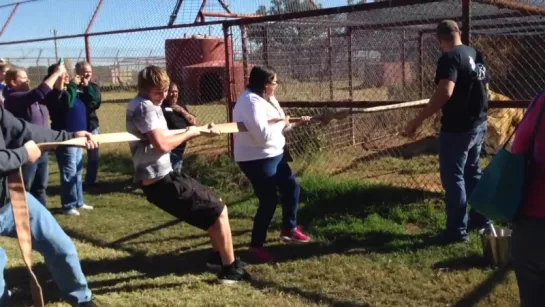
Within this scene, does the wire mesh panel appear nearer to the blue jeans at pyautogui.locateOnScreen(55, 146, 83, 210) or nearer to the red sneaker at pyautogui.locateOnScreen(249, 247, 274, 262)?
the red sneaker at pyautogui.locateOnScreen(249, 247, 274, 262)

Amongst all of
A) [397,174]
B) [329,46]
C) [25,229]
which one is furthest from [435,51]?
[25,229]

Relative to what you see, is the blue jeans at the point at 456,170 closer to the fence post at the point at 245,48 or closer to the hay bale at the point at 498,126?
the fence post at the point at 245,48

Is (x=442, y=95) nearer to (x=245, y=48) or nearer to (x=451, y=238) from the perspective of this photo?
(x=451, y=238)

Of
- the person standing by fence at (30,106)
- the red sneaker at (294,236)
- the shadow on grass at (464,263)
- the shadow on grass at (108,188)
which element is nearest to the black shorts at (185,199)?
the red sneaker at (294,236)

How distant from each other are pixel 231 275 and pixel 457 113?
224cm

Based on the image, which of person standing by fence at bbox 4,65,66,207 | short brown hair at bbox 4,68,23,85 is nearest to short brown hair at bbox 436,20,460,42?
person standing by fence at bbox 4,65,66,207

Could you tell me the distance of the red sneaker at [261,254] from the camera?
534 cm

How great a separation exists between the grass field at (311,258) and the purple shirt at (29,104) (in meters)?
1.21

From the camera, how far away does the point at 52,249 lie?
3895 mm

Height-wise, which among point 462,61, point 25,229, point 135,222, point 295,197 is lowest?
point 135,222

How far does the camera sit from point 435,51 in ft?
48.2

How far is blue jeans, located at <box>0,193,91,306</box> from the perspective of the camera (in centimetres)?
373

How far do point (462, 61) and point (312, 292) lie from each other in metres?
2.18

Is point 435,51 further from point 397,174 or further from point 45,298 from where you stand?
point 45,298
